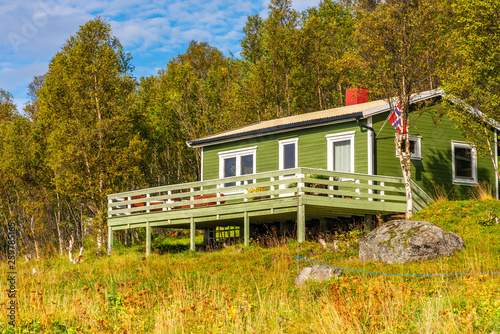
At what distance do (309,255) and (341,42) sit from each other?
29.3 meters

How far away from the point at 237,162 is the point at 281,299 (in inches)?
647

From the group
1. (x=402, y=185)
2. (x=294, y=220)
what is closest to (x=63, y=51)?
(x=294, y=220)

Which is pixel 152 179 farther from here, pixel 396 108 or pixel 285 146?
pixel 396 108

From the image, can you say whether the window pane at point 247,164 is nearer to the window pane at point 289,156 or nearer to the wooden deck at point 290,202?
the window pane at point 289,156

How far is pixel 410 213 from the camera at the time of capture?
2016 cm

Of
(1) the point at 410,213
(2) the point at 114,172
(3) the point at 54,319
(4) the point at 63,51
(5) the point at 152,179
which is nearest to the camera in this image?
(3) the point at 54,319

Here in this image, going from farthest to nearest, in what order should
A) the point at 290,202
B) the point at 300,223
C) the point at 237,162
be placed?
the point at 237,162
the point at 290,202
the point at 300,223

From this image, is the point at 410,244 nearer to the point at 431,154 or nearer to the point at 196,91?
the point at 431,154

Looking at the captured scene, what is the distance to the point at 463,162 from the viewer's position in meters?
24.2

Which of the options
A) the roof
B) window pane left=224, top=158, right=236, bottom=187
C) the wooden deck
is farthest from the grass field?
window pane left=224, top=158, right=236, bottom=187

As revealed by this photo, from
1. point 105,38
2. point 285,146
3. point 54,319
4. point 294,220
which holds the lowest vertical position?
point 54,319

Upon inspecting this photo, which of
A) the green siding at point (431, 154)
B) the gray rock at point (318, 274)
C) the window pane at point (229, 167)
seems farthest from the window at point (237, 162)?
the gray rock at point (318, 274)

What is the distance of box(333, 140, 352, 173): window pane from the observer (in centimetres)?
2228

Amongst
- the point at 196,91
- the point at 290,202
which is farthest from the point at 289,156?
the point at 196,91
